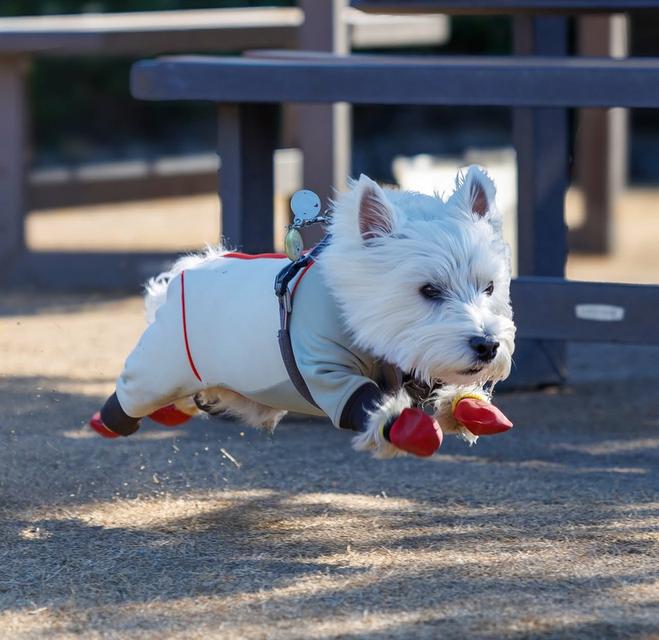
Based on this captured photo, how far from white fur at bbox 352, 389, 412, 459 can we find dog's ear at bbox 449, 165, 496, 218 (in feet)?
1.76

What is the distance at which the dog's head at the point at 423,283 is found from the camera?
9.51ft

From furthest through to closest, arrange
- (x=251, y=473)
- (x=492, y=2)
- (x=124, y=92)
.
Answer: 1. (x=124, y=92)
2. (x=492, y=2)
3. (x=251, y=473)

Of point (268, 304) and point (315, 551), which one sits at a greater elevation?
point (268, 304)

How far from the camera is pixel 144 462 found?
441cm

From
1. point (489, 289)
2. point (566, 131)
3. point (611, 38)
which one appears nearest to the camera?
point (489, 289)

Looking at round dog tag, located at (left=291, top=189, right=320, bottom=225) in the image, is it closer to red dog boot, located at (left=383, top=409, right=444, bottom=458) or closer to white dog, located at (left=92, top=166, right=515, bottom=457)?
white dog, located at (left=92, top=166, right=515, bottom=457)

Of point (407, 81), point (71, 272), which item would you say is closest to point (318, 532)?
point (407, 81)

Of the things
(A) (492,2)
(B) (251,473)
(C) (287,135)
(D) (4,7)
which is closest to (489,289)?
(B) (251,473)

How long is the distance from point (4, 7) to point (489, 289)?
11759mm

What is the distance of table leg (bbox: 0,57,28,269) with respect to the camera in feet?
26.9

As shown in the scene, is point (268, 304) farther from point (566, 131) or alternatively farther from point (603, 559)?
point (566, 131)

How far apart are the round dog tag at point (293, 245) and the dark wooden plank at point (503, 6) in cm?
236

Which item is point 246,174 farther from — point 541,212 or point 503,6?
point 541,212

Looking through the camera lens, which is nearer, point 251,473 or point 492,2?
point 251,473
